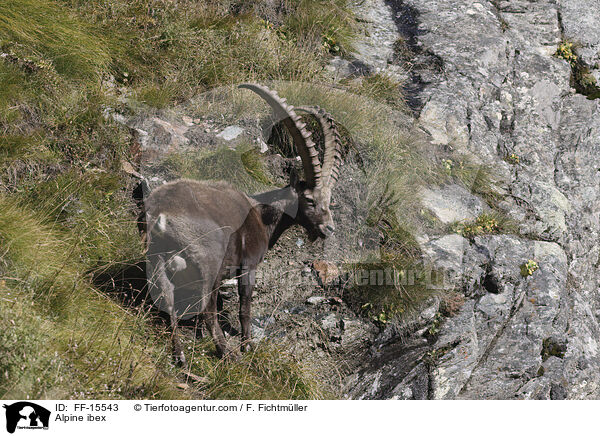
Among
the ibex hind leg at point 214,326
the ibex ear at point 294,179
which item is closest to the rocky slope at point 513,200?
the ibex hind leg at point 214,326

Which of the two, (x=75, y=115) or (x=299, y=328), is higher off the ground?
(x=75, y=115)

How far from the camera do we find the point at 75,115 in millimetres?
6699

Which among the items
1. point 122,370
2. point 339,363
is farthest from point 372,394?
point 122,370

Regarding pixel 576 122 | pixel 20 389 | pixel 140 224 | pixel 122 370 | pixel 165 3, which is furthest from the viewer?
pixel 576 122

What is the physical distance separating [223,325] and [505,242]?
13.5 ft

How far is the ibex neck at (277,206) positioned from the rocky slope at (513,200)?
5.97 ft

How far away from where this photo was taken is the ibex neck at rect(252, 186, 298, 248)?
235 inches

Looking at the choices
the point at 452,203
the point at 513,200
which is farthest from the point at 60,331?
the point at 513,200

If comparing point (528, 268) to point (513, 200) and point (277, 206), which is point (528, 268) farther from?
point (277, 206)

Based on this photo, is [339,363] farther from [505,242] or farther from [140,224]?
[505,242]

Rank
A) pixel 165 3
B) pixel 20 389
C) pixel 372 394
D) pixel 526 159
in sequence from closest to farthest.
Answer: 1. pixel 20 389
2. pixel 372 394
3. pixel 165 3
4. pixel 526 159

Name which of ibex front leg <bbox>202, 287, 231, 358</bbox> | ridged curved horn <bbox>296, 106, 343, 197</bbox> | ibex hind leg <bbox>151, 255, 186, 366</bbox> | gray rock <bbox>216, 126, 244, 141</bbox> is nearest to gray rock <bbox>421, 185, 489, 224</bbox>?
ridged curved horn <bbox>296, 106, 343, 197</bbox>
